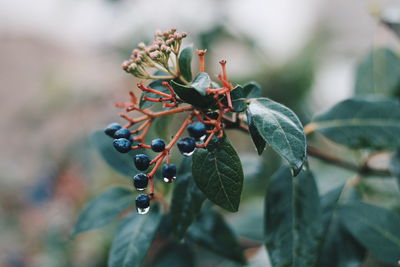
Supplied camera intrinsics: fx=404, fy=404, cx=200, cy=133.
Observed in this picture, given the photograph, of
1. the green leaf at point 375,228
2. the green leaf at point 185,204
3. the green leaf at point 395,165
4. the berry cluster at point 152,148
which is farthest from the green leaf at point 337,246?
the berry cluster at point 152,148

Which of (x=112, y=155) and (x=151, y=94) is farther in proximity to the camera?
(x=112, y=155)

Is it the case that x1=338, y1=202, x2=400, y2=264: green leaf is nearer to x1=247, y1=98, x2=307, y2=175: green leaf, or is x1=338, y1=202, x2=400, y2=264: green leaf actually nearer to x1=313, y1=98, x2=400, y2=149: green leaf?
x1=313, y1=98, x2=400, y2=149: green leaf

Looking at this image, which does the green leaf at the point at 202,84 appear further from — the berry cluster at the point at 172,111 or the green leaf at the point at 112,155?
the green leaf at the point at 112,155

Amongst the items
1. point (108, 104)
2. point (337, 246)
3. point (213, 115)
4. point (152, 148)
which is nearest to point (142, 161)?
point (152, 148)

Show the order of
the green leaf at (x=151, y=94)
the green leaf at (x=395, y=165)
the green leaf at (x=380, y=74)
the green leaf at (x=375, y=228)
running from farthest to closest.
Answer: the green leaf at (x=380, y=74) < the green leaf at (x=395, y=165) < the green leaf at (x=375, y=228) < the green leaf at (x=151, y=94)

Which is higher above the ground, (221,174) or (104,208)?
(221,174)

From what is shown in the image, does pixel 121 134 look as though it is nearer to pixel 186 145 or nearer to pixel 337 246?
pixel 186 145

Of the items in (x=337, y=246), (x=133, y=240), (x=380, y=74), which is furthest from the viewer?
(x=380, y=74)
